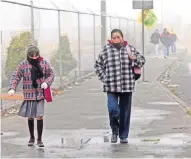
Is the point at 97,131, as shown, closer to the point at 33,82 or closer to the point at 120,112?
the point at 120,112

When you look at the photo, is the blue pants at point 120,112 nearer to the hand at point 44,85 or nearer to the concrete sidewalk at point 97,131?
the concrete sidewalk at point 97,131

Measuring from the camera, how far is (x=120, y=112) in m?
9.05

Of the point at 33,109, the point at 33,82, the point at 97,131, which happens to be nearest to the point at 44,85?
the point at 33,82

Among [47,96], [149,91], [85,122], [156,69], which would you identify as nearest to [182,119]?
[85,122]

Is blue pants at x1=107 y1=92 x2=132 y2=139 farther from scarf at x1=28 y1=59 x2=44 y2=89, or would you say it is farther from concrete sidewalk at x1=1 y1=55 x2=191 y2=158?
scarf at x1=28 y1=59 x2=44 y2=89

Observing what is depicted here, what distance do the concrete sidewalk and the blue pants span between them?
224 millimetres

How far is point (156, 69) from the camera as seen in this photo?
83.9ft

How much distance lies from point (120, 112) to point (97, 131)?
3.51 feet

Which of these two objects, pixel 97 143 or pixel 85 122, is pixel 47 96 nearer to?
pixel 97 143

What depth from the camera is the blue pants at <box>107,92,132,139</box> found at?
8891 millimetres

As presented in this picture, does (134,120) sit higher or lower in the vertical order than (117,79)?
lower

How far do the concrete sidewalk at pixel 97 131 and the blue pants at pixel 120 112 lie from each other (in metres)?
0.22

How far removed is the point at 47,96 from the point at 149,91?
818 cm

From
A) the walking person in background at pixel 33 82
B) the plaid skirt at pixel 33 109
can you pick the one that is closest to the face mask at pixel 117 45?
the walking person in background at pixel 33 82
